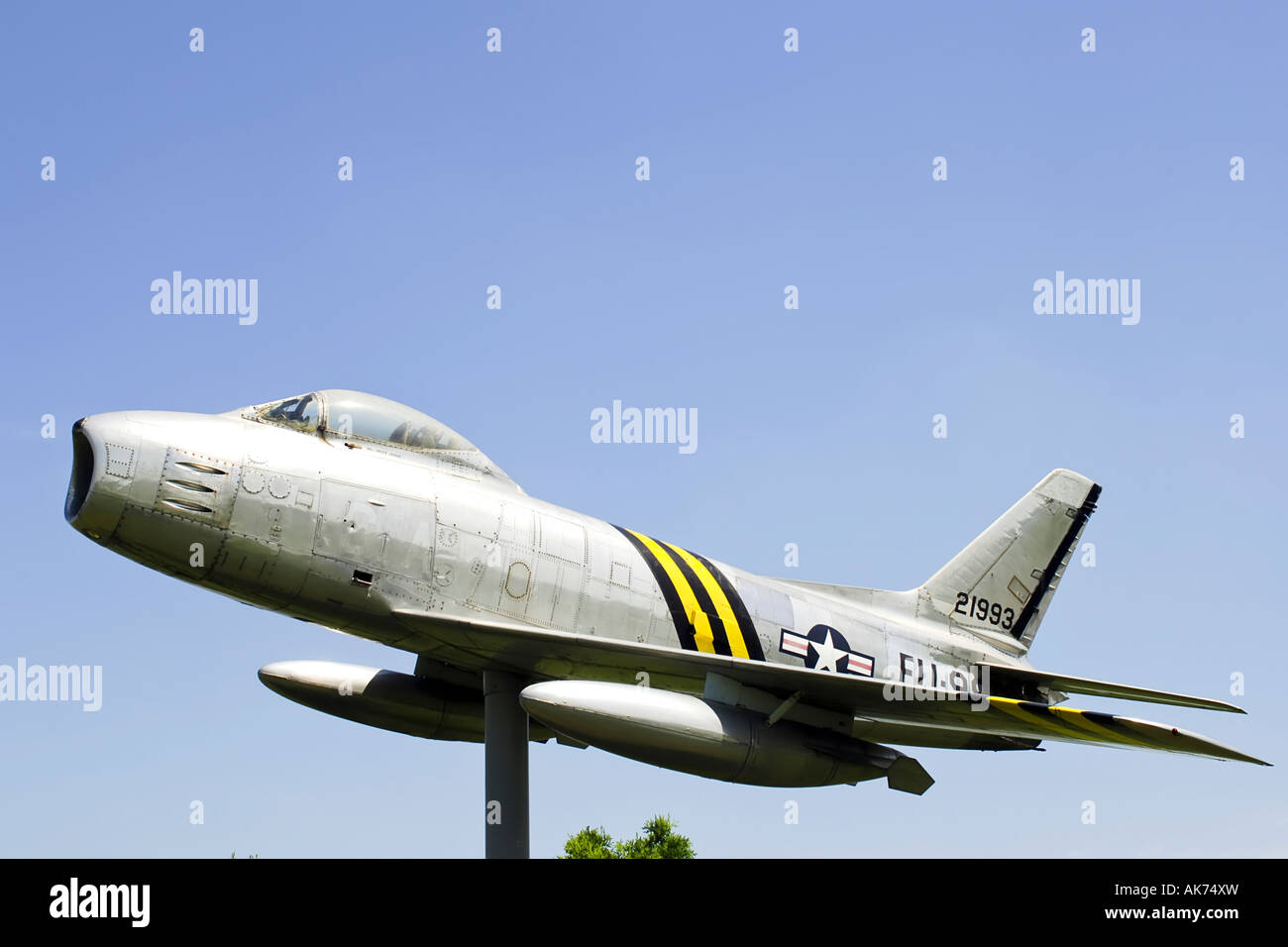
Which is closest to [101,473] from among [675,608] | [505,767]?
[505,767]

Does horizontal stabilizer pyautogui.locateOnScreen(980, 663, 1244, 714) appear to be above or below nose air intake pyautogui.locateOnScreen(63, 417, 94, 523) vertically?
below

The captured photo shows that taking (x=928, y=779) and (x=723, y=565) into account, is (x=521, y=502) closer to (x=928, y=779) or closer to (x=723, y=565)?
(x=723, y=565)

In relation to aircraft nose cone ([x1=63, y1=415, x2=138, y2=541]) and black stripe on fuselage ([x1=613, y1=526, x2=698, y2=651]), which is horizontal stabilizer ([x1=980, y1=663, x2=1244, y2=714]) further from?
aircraft nose cone ([x1=63, y1=415, x2=138, y2=541])

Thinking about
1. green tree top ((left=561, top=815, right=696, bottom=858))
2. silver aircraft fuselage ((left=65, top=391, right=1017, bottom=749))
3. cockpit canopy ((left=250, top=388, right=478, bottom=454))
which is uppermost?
cockpit canopy ((left=250, top=388, right=478, bottom=454))

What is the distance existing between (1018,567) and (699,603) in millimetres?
7720

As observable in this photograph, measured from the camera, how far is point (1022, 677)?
19.5 metres

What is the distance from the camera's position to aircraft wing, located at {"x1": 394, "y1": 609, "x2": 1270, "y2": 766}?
14680 mm

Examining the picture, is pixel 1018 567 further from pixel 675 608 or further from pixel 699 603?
pixel 675 608

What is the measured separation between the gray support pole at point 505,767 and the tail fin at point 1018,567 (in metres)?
7.53

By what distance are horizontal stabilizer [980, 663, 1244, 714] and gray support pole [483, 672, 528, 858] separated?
314 inches

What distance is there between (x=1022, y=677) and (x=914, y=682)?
209 centimetres

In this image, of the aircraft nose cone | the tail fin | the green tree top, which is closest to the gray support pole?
the aircraft nose cone

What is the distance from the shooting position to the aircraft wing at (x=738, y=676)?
14680 millimetres

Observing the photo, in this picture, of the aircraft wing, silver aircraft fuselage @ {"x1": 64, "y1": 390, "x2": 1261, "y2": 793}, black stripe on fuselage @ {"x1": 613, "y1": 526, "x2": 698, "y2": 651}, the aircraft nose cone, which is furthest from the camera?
black stripe on fuselage @ {"x1": 613, "y1": 526, "x2": 698, "y2": 651}
